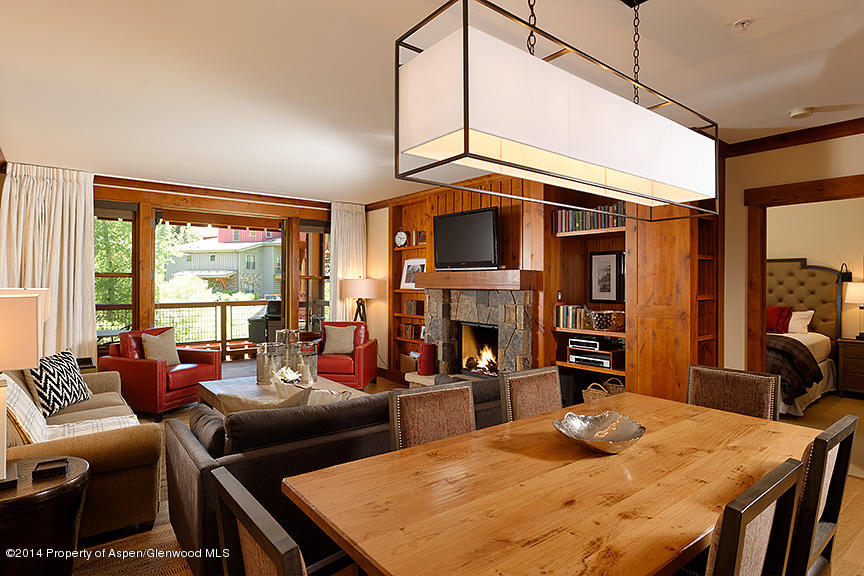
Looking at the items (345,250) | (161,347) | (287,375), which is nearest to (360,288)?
(345,250)

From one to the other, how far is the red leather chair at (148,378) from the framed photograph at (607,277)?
4147 millimetres

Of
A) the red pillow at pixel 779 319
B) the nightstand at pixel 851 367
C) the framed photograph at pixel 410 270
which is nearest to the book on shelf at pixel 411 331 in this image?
the framed photograph at pixel 410 270

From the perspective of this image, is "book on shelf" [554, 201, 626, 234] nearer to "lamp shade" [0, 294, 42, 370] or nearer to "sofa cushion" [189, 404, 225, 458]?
"sofa cushion" [189, 404, 225, 458]

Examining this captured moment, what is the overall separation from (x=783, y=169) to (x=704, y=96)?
50.6 inches

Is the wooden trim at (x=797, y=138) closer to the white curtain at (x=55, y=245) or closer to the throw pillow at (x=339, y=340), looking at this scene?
the throw pillow at (x=339, y=340)

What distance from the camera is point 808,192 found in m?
3.63

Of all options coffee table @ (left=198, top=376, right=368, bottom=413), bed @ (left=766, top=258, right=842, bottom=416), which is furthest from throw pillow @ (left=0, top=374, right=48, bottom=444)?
bed @ (left=766, top=258, right=842, bottom=416)

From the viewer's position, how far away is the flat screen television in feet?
16.3

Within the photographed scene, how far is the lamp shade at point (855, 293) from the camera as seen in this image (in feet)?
18.0

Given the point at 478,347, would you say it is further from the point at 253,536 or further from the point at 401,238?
the point at 253,536

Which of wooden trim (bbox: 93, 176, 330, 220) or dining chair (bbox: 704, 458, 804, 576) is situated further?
wooden trim (bbox: 93, 176, 330, 220)

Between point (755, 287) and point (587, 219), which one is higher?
point (587, 219)

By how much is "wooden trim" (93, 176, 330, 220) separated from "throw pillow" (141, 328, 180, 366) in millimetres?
1640

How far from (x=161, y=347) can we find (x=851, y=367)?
24.6ft
